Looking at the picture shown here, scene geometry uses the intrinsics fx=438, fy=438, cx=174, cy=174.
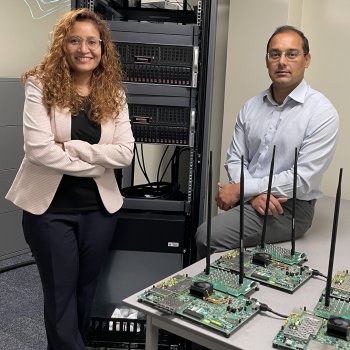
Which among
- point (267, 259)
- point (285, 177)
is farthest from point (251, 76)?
point (267, 259)

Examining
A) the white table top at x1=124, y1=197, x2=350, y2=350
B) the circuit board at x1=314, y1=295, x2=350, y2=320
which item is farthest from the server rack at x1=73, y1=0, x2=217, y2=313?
the circuit board at x1=314, y1=295, x2=350, y2=320

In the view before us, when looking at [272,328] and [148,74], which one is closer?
[272,328]

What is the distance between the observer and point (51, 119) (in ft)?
5.43

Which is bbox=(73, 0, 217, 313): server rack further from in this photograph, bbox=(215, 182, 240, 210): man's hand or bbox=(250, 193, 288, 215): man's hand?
bbox=(250, 193, 288, 215): man's hand

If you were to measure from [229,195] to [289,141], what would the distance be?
1.18 feet

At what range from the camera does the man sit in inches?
73.9

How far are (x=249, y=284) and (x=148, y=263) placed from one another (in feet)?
3.05

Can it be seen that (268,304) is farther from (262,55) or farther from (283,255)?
(262,55)

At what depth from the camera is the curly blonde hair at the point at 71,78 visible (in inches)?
64.7

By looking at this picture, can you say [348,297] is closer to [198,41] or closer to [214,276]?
[214,276]

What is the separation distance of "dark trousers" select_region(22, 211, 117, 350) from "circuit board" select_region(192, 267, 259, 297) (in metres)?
0.53

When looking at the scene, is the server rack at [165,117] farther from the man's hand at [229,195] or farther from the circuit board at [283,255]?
the circuit board at [283,255]

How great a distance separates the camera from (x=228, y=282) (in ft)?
4.39

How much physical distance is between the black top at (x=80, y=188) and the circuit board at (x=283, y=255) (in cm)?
65
